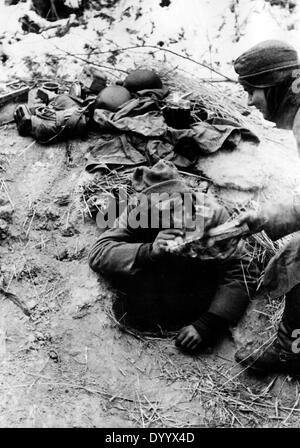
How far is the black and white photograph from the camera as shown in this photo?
3.31m

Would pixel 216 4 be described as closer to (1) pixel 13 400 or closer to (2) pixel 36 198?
(2) pixel 36 198

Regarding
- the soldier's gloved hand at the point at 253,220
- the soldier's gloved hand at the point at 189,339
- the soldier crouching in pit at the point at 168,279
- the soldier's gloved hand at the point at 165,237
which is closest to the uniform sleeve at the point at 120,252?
the soldier crouching in pit at the point at 168,279

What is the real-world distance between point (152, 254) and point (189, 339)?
1.88 feet

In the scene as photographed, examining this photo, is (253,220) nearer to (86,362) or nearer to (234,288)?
(234,288)

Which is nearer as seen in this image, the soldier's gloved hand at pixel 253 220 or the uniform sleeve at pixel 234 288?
the soldier's gloved hand at pixel 253 220

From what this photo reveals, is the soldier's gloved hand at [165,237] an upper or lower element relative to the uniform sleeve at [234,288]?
upper

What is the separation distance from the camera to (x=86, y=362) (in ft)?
11.8

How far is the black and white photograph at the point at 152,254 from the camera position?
3.31 m

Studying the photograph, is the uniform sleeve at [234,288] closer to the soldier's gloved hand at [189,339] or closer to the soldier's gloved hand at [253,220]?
the soldier's gloved hand at [189,339]

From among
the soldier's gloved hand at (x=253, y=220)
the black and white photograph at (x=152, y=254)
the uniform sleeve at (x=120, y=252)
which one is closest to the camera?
the soldier's gloved hand at (x=253, y=220)

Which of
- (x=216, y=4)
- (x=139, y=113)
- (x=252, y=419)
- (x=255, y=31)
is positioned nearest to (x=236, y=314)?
(x=252, y=419)

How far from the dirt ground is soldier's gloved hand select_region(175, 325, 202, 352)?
0.09 meters

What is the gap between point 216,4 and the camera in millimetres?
7184

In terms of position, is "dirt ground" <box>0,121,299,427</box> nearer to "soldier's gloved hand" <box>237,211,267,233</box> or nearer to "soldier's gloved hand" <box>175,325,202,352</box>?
"soldier's gloved hand" <box>175,325,202,352</box>
